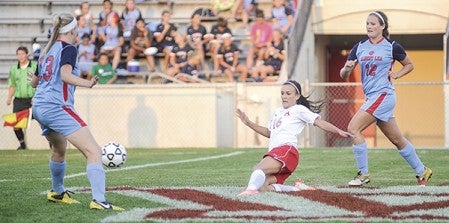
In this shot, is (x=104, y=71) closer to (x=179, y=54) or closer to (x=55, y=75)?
(x=179, y=54)

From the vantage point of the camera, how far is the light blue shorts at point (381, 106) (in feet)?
37.1

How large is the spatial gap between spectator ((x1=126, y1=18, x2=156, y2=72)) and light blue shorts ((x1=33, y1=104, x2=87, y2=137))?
14795 millimetres

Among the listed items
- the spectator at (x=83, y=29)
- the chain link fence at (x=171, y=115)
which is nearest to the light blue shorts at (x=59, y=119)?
the chain link fence at (x=171, y=115)

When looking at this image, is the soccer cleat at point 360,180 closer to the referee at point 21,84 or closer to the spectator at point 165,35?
the referee at point 21,84

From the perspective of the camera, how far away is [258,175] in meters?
9.72

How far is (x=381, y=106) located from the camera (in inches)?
446

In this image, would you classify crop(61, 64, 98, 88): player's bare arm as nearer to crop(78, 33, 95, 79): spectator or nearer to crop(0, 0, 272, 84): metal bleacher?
crop(78, 33, 95, 79): spectator

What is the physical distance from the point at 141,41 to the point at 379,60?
13.3 meters

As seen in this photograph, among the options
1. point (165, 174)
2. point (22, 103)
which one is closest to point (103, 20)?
point (22, 103)

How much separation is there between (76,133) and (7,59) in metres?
16.9

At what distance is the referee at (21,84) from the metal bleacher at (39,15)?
4.14 metres

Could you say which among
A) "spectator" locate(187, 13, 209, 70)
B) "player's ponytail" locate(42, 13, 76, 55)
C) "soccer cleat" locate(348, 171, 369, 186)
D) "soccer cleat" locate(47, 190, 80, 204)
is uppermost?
"player's ponytail" locate(42, 13, 76, 55)

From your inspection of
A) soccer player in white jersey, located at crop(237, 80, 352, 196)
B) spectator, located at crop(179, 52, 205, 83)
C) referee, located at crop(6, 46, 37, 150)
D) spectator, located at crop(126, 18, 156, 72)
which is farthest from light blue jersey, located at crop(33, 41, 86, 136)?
spectator, located at crop(126, 18, 156, 72)

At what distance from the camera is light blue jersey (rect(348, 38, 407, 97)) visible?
11.4 metres
